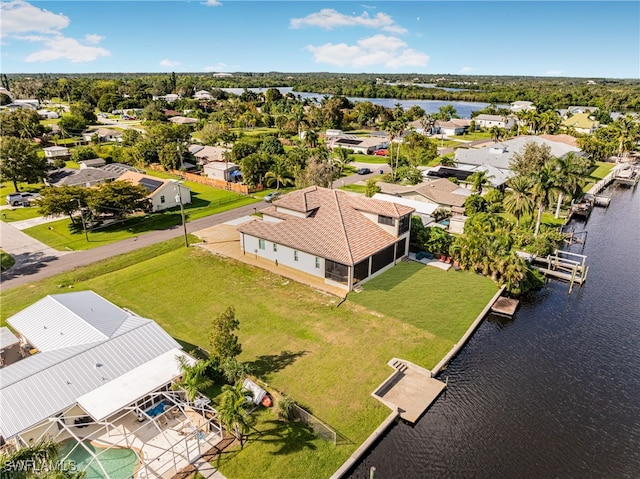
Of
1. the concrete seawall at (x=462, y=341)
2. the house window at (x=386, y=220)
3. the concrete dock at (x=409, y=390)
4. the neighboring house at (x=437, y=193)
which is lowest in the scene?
the concrete dock at (x=409, y=390)

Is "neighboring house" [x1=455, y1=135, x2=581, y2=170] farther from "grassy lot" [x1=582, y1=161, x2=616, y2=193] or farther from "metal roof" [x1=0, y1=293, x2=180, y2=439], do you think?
"metal roof" [x1=0, y1=293, x2=180, y2=439]

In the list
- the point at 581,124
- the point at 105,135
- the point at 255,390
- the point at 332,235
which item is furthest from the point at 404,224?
the point at 581,124

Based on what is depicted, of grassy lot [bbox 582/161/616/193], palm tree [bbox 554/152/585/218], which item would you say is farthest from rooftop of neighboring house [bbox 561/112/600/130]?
palm tree [bbox 554/152/585/218]

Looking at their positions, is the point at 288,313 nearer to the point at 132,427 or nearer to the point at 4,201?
the point at 132,427

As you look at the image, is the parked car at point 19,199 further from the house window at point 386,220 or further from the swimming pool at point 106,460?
the swimming pool at point 106,460

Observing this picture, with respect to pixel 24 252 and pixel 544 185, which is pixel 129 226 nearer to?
pixel 24 252

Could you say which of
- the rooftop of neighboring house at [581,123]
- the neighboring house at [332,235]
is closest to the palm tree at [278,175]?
the neighboring house at [332,235]
